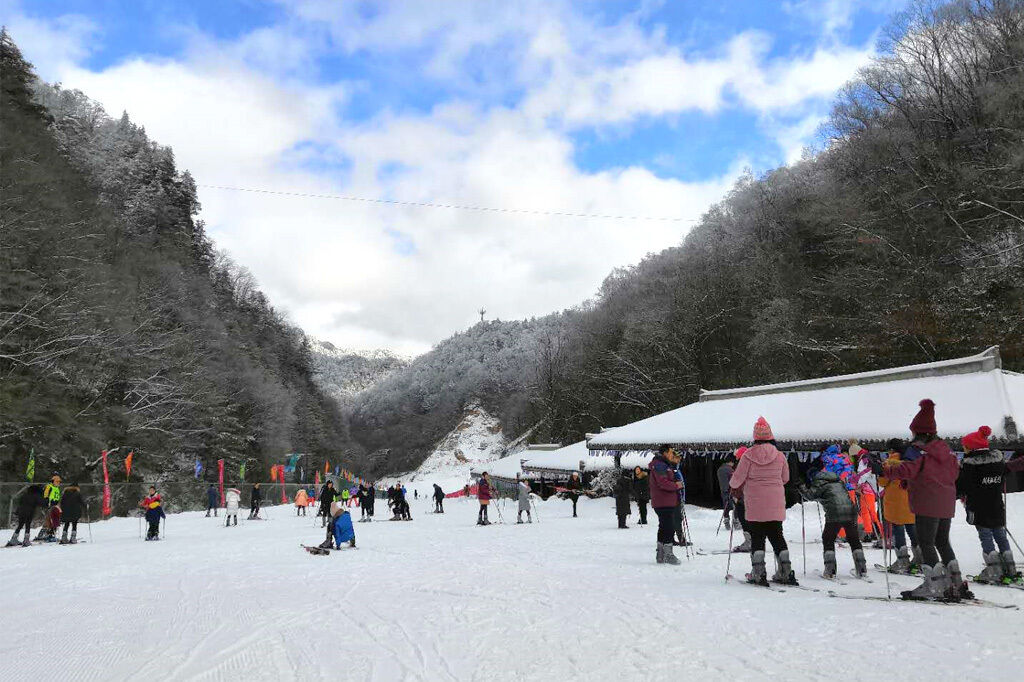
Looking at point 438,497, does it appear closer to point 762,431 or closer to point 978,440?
point 762,431

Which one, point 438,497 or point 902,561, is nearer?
point 902,561

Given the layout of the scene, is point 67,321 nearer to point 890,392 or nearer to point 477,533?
point 477,533

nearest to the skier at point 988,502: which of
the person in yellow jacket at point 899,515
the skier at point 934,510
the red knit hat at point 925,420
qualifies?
the person in yellow jacket at point 899,515

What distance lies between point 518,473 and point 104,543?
102ft

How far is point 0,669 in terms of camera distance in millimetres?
5277

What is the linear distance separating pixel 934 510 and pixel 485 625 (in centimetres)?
423

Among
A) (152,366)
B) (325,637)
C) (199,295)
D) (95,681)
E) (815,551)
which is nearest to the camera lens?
(95,681)

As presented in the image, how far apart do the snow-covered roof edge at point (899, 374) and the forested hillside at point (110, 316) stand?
2376cm

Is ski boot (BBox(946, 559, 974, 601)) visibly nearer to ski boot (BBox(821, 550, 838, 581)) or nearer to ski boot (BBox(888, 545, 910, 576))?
ski boot (BBox(821, 550, 838, 581))

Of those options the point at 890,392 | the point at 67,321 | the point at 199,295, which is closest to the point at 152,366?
the point at 67,321

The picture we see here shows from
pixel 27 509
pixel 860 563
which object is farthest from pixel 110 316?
pixel 860 563

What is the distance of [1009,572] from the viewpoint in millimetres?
7684

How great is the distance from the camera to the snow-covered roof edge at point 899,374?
582 inches

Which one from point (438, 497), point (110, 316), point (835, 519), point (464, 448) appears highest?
point (110, 316)
